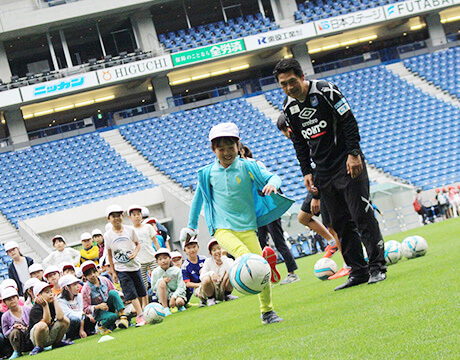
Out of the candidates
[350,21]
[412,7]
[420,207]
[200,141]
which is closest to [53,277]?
[420,207]

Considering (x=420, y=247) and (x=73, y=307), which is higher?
(x=73, y=307)

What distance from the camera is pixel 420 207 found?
24.1 m

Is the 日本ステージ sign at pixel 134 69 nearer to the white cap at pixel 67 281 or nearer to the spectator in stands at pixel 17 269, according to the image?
the spectator in stands at pixel 17 269

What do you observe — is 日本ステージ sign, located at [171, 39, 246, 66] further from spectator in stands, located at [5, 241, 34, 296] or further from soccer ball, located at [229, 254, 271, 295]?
soccer ball, located at [229, 254, 271, 295]

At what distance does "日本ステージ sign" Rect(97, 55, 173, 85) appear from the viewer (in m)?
33.9

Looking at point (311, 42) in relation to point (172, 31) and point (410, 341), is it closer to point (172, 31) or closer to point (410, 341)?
point (172, 31)

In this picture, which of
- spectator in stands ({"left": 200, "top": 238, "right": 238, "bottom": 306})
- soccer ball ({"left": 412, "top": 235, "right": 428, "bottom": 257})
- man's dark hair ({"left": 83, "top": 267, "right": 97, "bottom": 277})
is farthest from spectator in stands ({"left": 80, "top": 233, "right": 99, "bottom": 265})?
soccer ball ({"left": 412, "top": 235, "right": 428, "bottom": 257})

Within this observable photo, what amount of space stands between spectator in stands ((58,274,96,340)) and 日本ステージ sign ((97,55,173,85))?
2350cm

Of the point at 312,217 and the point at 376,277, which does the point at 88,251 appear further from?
the point at 376,277

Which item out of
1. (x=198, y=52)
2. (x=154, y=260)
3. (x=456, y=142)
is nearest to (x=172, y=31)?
(x=198, y=52)

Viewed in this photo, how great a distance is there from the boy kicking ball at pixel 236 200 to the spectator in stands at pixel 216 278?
15.4ft

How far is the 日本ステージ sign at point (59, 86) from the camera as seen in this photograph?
108ft

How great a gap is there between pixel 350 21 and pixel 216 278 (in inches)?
1098

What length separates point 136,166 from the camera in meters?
30.5
